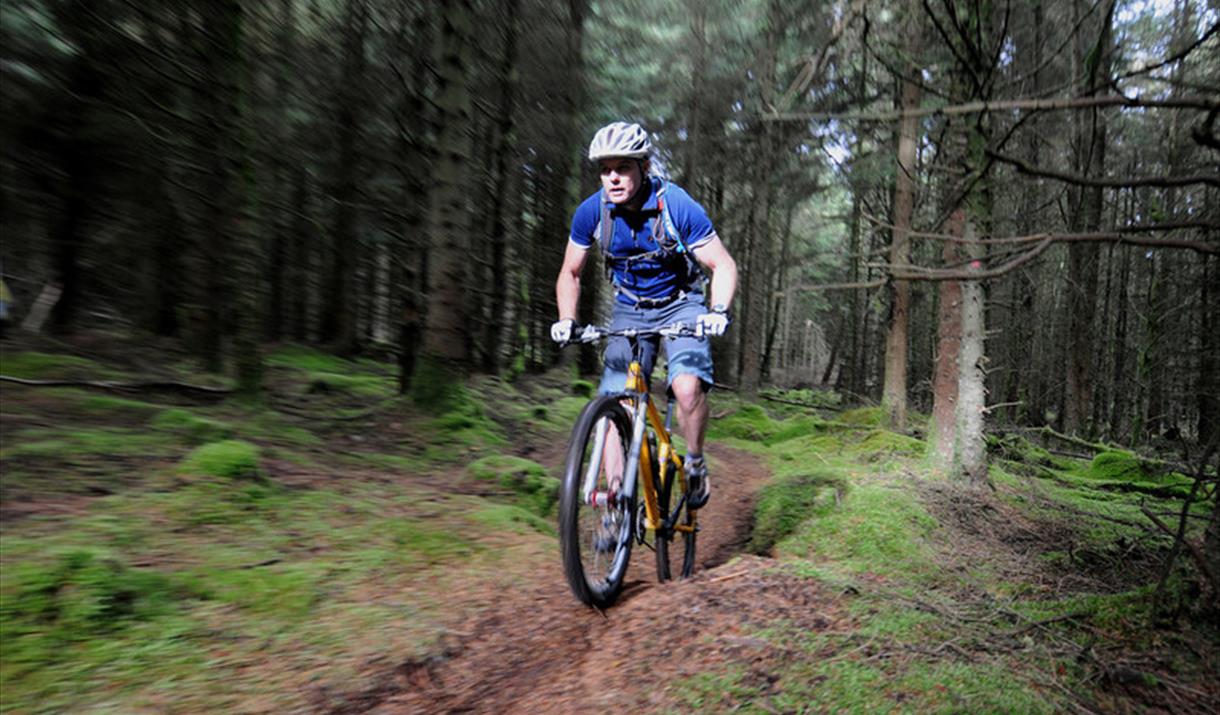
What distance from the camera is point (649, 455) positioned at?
12.4 ft

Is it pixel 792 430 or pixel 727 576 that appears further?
pixel 792 430

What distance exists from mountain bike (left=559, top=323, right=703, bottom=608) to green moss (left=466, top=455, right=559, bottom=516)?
189 centimetres

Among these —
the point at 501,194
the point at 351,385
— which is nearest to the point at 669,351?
the point at 351,385

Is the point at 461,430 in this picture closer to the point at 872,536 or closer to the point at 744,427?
the point at 872,536

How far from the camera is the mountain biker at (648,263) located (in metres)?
3.56

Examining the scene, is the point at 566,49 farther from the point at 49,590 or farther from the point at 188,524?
the point at 49,590

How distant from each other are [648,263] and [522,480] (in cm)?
284

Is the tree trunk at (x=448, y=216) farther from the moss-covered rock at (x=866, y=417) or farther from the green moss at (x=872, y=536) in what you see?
the moss-covered rock at (x=866, y=417)

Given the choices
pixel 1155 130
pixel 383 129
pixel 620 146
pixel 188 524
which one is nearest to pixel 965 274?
pixel 620 146

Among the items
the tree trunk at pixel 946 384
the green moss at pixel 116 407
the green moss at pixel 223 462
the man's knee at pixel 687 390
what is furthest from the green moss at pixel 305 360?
the tree trunk at pixel 946 384

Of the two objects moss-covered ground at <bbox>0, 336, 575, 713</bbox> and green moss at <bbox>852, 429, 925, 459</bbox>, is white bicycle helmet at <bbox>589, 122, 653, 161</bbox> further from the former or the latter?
green moss at <bbox>852, 429, 925, 459</bbox>

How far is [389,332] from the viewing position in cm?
1795

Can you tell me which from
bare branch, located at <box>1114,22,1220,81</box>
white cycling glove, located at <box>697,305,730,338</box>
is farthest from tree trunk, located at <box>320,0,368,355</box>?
bare branch, located at <box>1114,22,1220,81</box>

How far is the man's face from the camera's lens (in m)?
3.55
